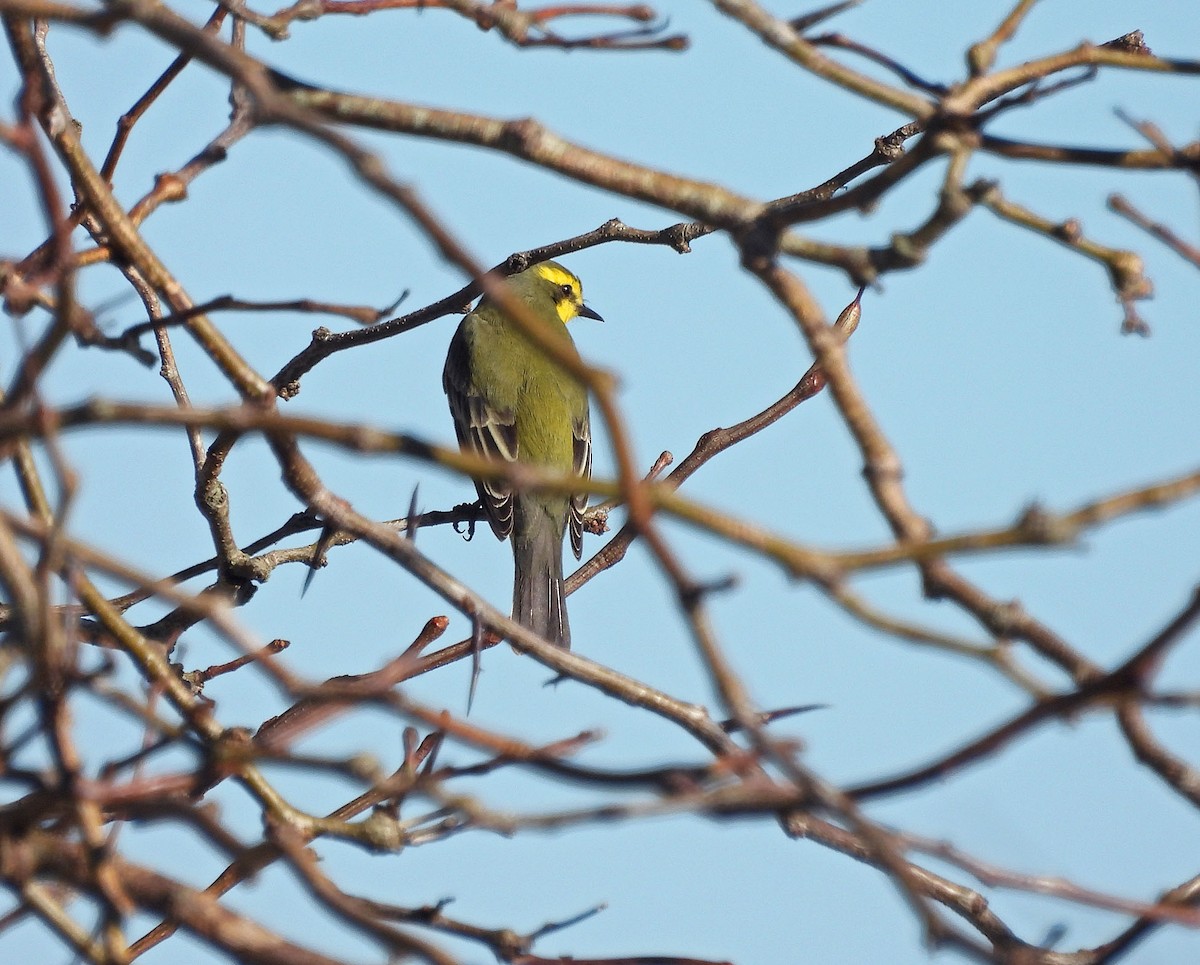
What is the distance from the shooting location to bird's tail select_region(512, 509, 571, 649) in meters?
7.74

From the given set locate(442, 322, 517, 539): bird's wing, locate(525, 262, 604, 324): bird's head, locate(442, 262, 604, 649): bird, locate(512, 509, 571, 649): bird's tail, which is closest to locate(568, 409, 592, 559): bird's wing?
locate(442, 262, 604, 649): bird

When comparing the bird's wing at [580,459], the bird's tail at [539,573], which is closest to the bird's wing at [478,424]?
the bird's tail at [539,573]

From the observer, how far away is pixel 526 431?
877cm

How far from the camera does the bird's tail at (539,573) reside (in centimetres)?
774

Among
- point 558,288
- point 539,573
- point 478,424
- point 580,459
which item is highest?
point 558,288

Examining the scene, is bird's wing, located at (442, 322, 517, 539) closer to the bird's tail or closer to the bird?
the bird

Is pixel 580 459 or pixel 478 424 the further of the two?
pixel 478 424

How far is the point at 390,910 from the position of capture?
8.16 feet

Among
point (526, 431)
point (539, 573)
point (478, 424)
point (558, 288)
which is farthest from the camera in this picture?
point (558, 288)

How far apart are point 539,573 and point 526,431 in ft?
3.77

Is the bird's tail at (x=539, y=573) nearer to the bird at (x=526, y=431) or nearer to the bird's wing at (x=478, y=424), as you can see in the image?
the bird at (x=526, y=431)

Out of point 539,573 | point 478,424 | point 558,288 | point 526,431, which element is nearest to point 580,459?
point 526,431

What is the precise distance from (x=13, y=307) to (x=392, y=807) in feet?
3.40

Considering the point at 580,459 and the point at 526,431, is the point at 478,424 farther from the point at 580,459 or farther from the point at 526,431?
the point at 580,459
